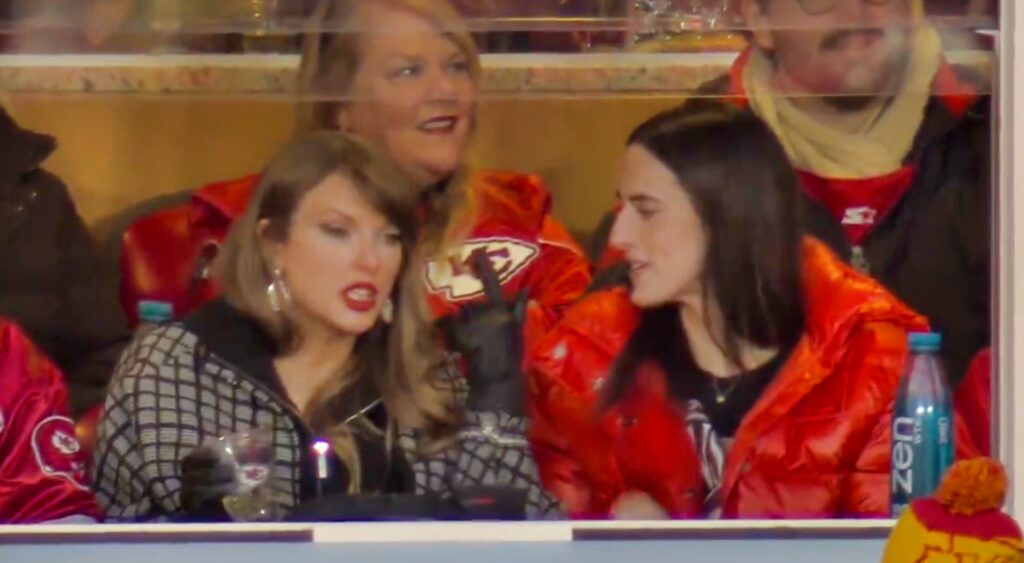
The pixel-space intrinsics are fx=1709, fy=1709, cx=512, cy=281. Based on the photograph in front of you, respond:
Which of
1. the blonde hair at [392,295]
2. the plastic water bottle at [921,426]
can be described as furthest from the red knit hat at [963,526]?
the blonde hair at [392,295]

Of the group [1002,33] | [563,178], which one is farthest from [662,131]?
[1002,33]

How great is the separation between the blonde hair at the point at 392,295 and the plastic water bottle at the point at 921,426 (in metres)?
0.53

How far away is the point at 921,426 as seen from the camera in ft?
Answer: 6.66

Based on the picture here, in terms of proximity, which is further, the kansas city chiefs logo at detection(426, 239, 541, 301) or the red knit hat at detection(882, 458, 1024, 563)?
Answer: the kansas city chiefs logo at detection(426, 239, 541, 301)

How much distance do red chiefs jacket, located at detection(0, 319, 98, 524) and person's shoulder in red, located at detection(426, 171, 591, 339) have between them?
47 cm

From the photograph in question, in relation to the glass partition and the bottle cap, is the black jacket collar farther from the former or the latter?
the bottle cap

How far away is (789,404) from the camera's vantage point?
6.70ft

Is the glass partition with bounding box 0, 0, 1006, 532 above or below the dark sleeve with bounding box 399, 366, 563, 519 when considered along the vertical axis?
above

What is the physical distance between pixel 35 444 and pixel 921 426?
1057 millimetres

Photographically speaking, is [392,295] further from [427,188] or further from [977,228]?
[977,228]

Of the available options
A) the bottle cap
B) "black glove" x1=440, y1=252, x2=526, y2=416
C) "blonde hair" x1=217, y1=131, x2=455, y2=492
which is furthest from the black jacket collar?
the bottle cap

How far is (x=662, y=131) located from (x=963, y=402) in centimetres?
49

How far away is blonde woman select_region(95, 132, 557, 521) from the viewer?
2035 millimetres

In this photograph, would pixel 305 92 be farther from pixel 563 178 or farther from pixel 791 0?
pixel 791 0
